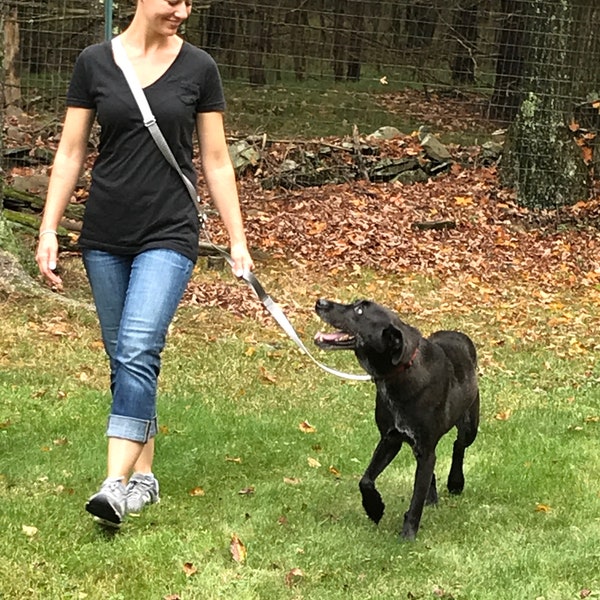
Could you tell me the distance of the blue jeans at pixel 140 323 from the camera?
13.4ft

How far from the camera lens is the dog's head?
4.38 meters

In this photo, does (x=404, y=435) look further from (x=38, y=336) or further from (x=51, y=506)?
(x=38, y=336)

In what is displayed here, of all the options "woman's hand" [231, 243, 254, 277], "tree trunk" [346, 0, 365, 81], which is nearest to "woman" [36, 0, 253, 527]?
"woman's hand" [231, 243, 254, 277]

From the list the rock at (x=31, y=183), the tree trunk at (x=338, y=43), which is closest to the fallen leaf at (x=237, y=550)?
the rock at (x=31, y=183)

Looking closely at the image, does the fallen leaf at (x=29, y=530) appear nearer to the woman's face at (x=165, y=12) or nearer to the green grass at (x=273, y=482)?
the green grass at (x=273, y=482)

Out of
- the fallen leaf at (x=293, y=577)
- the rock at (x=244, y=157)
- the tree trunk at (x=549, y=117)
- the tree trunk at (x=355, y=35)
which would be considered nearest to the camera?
the fallen leaf at (x=293, y=577)

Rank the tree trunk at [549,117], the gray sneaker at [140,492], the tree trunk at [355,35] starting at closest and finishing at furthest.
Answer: the gray sneaker at [140,492]
the tree trunk at [549,117]
the tree trunk at [355,35]

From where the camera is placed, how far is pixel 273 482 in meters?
5.23

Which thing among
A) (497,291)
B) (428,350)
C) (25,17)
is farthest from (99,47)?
(25,17)

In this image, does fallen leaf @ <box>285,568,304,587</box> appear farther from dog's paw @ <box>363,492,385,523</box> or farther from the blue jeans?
the blue jeans

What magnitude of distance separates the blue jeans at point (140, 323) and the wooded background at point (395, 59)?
5.46 m

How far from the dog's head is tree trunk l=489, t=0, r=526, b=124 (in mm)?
9934

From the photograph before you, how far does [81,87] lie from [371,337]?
1.54 metres

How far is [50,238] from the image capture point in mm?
4191
